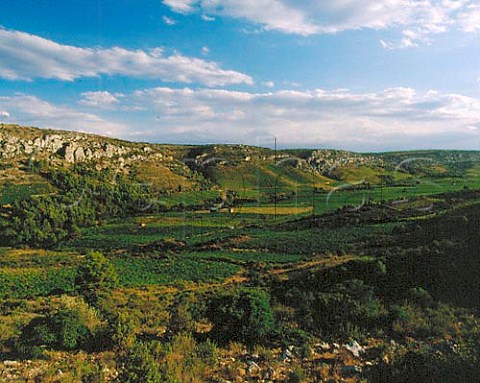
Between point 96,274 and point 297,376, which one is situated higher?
point 297,376

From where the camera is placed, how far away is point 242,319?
15.0m

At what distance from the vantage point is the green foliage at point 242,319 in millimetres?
14526

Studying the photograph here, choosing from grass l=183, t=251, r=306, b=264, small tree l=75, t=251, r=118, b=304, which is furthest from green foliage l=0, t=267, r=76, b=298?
grass l=183, t=251, r=306, b=264

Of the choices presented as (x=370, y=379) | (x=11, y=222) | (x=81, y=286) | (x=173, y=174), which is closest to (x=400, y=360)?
(x=370, y=379)

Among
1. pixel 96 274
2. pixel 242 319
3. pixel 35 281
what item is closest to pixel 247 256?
pixel 96 274

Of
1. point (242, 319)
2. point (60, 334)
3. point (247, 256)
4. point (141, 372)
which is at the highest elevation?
point (141, 372)

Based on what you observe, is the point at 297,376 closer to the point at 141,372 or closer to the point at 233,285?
the point at 141,372

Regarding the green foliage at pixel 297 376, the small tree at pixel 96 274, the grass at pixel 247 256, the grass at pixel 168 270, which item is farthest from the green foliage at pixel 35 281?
the green foliage at pixel 297 376

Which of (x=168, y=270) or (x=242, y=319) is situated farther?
(x=168, y=270)

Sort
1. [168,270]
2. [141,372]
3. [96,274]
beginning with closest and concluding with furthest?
[141,372] → [96,274] → [168,270]

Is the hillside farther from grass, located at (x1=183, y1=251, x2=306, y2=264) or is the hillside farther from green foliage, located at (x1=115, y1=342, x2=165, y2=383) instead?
grass, located at (x1=183, y1=251, x2=306, y2=264)

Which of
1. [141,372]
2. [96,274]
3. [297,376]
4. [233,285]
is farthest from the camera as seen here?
[96,274]

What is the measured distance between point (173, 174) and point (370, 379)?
183 m

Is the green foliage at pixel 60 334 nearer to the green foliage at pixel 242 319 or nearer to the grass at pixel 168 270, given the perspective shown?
the green foliage at pixel 242 319
